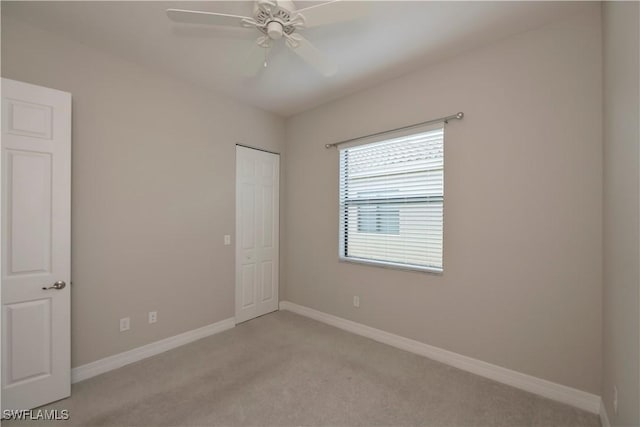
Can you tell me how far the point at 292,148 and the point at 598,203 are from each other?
320 centimetres

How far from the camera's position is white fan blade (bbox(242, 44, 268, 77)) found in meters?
2.38

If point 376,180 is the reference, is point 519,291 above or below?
below

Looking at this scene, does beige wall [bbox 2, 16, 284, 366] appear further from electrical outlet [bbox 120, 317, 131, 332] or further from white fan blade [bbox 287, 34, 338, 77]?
white fan blade [bbox 287, 34, 338, 77]

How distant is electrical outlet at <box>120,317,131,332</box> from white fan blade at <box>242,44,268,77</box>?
2.61 metres

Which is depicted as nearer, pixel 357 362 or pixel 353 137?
pixel 357 362

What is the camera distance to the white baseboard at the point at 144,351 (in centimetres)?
229

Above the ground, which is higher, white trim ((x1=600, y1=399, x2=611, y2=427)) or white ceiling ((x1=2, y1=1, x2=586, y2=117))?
white ceiling ((x1=2, y1=1, x2=586, y2=117))

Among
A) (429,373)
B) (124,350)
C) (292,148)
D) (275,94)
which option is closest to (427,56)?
(275,94)

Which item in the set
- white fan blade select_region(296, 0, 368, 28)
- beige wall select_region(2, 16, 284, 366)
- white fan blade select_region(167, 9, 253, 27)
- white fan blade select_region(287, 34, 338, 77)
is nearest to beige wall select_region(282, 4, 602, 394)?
white fan blade select_region(287, 34, 338, 77)

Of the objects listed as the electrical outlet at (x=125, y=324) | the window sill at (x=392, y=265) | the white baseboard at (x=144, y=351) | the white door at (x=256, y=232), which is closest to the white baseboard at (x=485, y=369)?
the window sill at (x=392, y=265)

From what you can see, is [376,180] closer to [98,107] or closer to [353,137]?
[353,137]

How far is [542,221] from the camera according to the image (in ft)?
6.81

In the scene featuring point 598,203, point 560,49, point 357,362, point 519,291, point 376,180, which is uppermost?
point 560,49

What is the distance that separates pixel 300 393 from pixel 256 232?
2.06 metres
